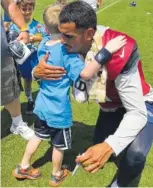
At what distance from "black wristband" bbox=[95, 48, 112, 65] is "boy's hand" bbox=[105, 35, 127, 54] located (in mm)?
32

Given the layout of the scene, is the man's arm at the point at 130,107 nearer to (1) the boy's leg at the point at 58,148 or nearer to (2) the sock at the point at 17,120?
(1) the boy's leg at the point at 58,148

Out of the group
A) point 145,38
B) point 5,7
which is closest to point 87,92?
point 5,7

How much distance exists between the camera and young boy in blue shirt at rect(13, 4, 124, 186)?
3.53m

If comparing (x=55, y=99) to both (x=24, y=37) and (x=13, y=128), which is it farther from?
(x=13, y=128)

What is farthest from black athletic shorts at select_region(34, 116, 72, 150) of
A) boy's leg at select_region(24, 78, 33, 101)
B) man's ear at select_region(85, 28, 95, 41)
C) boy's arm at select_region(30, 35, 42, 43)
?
boy's leg at select_region(24, 78, 33, 101)

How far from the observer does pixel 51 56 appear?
3641 mm

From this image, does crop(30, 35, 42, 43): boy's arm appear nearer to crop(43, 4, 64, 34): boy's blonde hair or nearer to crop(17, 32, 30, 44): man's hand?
crop(17, 32, 30, 44): man's hand

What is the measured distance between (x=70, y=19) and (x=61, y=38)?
0.97ft

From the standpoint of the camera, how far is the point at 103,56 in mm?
3170

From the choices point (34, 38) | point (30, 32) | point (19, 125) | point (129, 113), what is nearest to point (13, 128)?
point (19, 125)

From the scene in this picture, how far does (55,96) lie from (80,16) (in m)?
0.87

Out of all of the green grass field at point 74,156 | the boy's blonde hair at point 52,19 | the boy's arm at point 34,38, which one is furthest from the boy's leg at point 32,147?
the boy's arm at point 34,38

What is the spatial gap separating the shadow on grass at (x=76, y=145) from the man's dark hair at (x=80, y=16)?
1.79 m

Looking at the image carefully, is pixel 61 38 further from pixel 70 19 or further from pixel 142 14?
pixel 142 14
